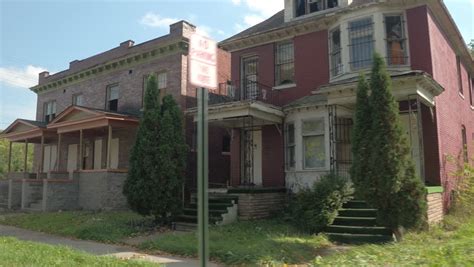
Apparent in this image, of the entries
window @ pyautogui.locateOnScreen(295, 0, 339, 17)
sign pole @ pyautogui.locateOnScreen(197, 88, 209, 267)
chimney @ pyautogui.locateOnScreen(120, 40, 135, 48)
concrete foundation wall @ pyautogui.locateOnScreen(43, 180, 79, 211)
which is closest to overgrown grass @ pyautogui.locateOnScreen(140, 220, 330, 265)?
sign pole @ pyautogui.locateOnScreen(197, 88, 209, 267)

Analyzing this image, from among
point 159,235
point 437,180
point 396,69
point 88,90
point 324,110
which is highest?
point 88,90

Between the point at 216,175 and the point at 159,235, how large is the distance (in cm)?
828

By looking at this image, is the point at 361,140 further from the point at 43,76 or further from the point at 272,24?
the point at 43,76

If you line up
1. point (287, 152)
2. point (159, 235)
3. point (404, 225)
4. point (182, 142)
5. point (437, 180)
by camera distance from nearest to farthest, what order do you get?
1. point (404, 225)
2. point (159, 235)
3. point (437, 180)
4. point (182, 142)
5. point (287, 152)

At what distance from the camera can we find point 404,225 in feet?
32.6

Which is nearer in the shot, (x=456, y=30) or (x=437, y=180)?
(x=437, y=180)

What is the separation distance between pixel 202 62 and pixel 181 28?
653 inches

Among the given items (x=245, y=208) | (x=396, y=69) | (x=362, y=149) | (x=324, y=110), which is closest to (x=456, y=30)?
(x=396, y=69)

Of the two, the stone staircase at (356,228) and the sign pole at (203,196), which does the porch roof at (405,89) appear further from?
the sign pole at (203,196)

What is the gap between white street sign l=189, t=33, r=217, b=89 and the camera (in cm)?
400

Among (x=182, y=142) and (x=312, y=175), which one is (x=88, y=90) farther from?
(x=312, y=175)

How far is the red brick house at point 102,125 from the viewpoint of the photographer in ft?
62.9

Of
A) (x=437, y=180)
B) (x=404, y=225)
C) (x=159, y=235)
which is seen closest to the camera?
(x=404, y=225)

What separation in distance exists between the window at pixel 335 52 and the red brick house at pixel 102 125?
5.37 m
